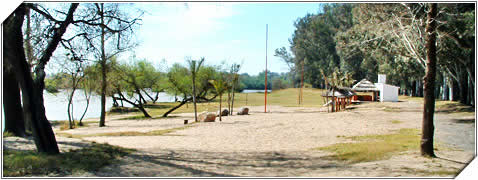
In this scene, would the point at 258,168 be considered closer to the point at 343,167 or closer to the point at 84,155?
the point at 343,167

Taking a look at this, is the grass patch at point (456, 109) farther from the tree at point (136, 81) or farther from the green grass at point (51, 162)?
the tree at point (136, 81)

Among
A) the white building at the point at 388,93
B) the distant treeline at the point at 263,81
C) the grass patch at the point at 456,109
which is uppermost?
the distant treeline at the point at 263,81

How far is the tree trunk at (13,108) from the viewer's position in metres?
7.14

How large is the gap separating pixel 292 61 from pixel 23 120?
108 ft

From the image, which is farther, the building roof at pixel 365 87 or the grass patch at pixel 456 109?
the building roof at pixel 365 87

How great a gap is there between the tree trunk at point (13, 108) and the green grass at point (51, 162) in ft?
5.64

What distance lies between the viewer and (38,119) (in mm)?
5809

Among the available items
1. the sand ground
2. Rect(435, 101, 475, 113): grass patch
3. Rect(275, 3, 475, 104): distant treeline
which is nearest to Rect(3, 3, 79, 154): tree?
the sand ground

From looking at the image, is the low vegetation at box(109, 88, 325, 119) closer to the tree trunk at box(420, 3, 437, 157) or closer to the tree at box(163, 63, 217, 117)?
the tree at box(163, 63, 217, 117)

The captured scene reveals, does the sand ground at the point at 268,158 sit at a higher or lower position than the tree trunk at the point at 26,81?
lower

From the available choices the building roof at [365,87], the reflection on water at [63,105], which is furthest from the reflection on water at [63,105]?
the building roof at [365,87]

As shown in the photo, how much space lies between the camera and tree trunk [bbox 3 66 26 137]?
23.4 feet

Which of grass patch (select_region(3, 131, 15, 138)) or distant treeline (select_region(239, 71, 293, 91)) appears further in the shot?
distant treeline (select_region(239, 71, 293, 91))

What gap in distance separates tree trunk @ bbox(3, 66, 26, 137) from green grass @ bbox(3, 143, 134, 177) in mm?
1718
